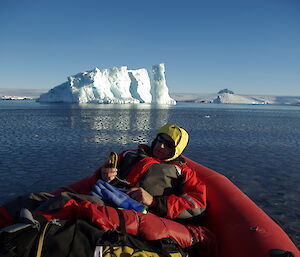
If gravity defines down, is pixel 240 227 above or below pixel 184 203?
below

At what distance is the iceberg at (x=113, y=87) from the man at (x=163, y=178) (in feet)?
165

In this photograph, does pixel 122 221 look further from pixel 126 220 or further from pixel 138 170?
pixel 138 170

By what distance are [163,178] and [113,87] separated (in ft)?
186

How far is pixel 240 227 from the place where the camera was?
96.3 inches

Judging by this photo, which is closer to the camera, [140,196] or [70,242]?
[70,242]

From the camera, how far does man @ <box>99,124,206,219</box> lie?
250cm

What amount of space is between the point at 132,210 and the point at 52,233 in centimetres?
71

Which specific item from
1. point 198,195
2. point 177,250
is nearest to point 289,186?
point 198,195

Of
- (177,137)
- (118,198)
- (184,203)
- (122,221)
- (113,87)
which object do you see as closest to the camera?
(122,221)

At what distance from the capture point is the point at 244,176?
22.9ft

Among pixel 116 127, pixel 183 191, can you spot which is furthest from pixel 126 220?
pixel 116 127

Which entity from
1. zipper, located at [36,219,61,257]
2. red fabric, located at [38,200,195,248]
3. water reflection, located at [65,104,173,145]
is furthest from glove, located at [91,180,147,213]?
water reflection, located at [65,104,173,145]

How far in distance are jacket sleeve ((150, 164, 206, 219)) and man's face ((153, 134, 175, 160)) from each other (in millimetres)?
355

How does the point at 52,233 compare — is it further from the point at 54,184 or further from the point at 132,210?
the point at 54,184
